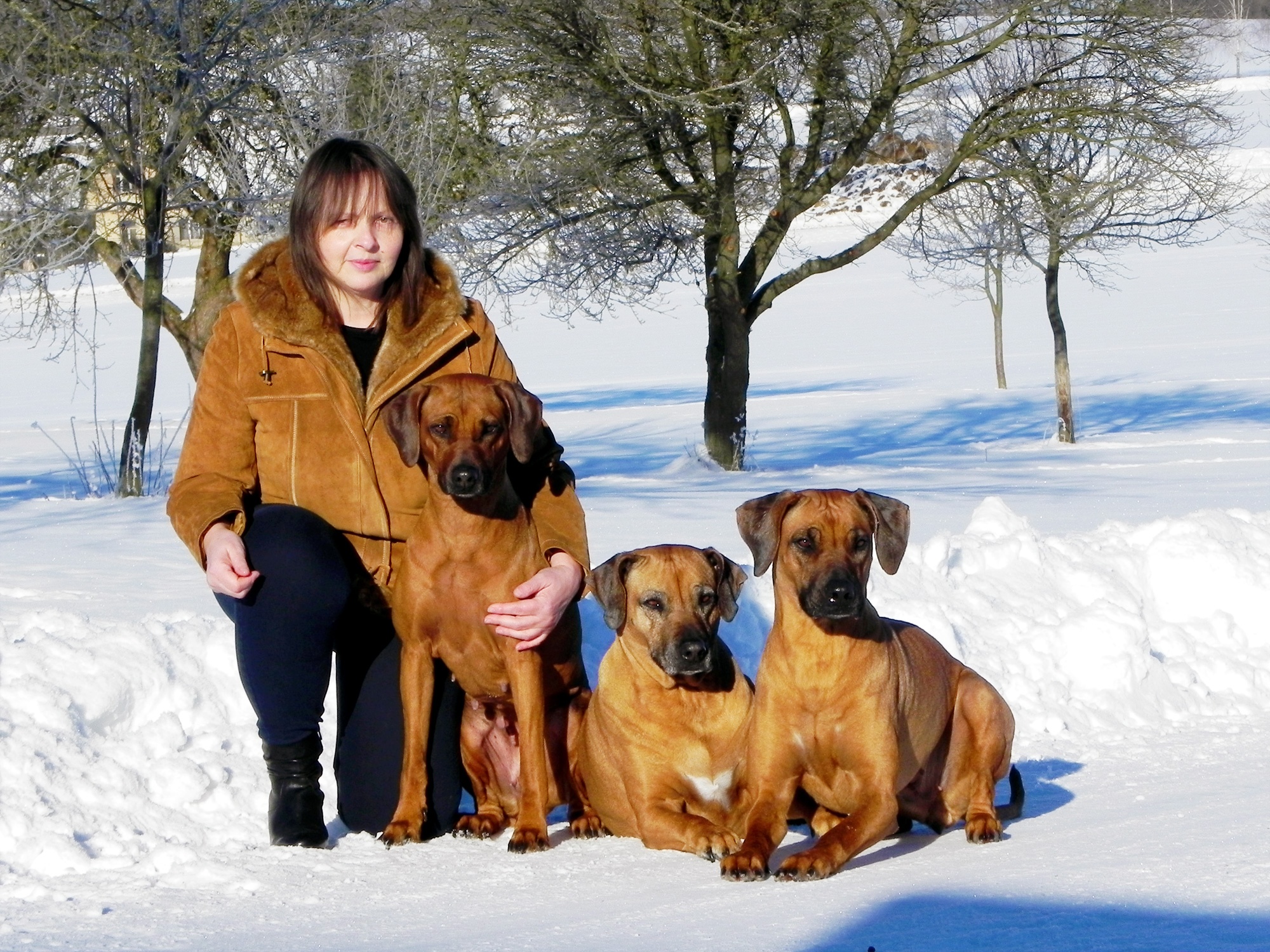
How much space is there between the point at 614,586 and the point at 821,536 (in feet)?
2.05

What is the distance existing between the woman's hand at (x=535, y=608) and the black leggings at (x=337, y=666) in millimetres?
410

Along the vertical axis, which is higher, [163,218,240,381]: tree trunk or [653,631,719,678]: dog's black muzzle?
[163,218,240,381]: tree trunk

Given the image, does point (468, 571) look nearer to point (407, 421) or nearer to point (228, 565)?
point (407, 421)

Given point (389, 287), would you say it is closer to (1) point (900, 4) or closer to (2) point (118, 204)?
(2) point (118, 204)

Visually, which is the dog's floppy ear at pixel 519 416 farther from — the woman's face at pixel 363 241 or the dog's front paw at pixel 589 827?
the dog's front paw at pixel 589 827

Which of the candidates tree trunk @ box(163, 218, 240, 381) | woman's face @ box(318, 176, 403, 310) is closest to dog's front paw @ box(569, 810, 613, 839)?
woman's face @ box(318, 176, 403, 310)

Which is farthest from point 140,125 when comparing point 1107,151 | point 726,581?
point 1107,151

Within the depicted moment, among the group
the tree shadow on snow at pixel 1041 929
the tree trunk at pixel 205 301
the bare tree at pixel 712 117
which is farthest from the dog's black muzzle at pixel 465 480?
the bare tree at pixel 712 117

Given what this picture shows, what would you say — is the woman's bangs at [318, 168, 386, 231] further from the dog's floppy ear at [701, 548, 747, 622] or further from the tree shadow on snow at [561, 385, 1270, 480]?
the tree shadow on snow at [561, 385, 1270, 480]

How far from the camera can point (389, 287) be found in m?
4.57

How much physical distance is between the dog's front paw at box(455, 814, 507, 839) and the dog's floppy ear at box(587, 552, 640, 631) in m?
0.73

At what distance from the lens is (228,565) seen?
4.11 m

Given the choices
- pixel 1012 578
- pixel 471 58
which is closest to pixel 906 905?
pixel 1012 578

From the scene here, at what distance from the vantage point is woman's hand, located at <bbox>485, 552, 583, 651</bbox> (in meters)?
4.24
